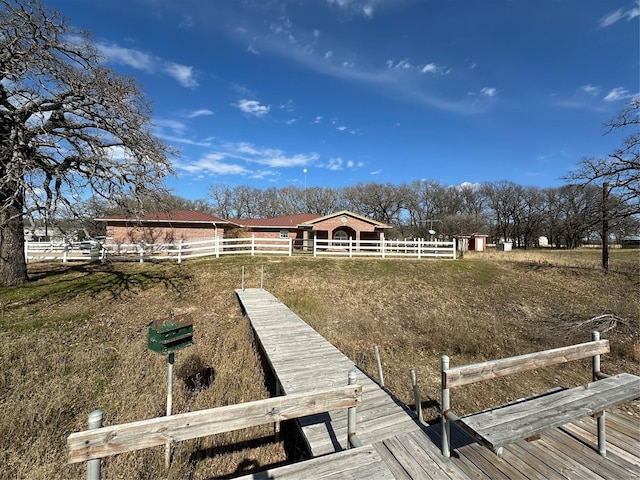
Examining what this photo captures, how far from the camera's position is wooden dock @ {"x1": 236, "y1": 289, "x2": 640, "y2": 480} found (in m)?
2.54

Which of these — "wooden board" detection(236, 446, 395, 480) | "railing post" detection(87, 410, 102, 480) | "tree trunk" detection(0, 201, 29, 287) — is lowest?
"wooden board" detection(236, 446, 395, 480)

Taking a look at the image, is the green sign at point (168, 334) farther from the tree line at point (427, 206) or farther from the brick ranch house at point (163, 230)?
the tree line at point (427, 206)

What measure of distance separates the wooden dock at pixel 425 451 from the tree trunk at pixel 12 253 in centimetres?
1289

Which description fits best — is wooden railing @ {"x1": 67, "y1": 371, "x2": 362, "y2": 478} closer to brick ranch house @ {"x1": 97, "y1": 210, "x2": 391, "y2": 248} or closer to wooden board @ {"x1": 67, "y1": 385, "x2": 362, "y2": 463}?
wooden board @ {"x1": 67, "y1": 385, "x2": 362, "y2": 463}

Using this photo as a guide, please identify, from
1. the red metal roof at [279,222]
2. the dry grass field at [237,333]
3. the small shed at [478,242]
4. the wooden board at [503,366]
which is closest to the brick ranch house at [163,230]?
the red metal roof at [279,222]

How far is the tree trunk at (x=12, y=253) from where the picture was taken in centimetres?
1138

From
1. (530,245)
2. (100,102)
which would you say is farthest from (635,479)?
(530,245)

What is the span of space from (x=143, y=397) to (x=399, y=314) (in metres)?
8.77

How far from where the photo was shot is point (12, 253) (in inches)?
456

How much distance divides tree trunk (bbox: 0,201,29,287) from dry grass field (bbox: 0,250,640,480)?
2.64 feet

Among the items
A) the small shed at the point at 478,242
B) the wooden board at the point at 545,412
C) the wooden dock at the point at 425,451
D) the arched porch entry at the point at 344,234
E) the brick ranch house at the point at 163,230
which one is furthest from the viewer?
the small shed at the point at 478,242

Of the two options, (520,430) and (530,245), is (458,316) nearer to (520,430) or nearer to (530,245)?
(520,430)

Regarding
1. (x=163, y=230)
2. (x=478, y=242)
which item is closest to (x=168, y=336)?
(x=163, y=230)

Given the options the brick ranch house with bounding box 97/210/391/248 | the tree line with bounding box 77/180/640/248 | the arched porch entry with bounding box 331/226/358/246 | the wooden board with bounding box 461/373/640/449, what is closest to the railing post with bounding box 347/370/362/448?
the wooden board with bounding box 461/373/640/449
